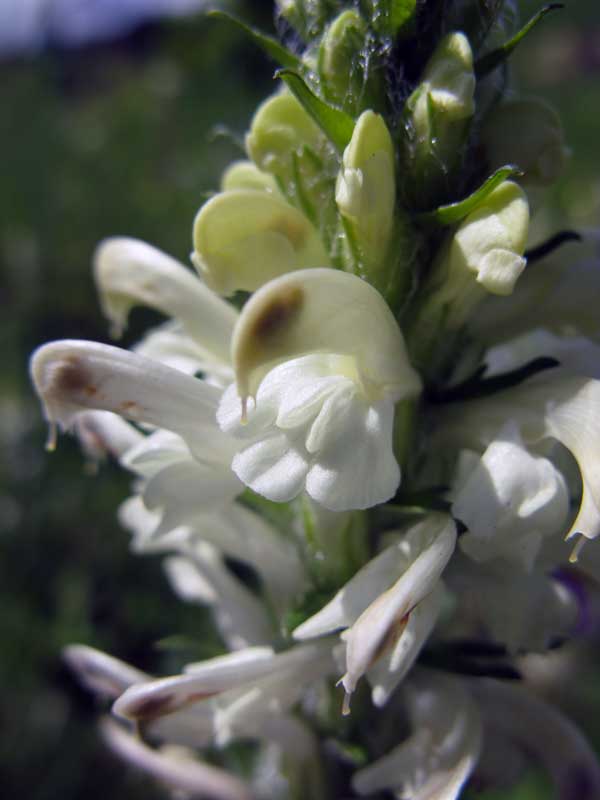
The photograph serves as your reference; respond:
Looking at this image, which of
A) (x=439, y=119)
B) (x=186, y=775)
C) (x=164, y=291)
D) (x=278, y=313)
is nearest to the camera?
(x=278, y=313)

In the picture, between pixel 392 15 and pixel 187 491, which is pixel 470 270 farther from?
pixel 187 491

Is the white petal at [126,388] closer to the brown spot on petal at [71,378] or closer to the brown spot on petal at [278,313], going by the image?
the brown spot on petal at [71,378]

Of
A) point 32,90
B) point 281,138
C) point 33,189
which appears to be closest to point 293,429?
point 281,138

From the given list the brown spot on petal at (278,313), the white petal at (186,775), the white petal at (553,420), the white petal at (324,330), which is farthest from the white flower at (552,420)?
the white petal at (186,775)

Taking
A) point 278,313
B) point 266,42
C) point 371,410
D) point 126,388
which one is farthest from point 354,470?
point 266,42

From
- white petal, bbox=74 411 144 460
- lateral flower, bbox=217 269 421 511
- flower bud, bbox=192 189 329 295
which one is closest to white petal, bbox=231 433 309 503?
lateral flower, bbox=217 269 421 511

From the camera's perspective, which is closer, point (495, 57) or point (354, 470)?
point (354, 470)

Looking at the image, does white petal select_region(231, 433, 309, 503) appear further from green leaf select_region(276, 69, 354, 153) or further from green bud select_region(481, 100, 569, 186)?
green bud select_region(481, 100, 569, 186)
